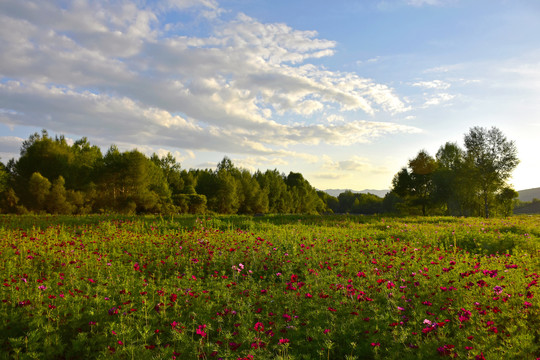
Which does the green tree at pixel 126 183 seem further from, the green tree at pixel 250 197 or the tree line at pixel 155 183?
the green tree at pixel 250 197

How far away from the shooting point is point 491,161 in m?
32.0

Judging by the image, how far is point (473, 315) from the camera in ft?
13.6

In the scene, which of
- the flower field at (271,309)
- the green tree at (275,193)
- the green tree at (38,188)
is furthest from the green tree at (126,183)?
the flower field at (271,309)

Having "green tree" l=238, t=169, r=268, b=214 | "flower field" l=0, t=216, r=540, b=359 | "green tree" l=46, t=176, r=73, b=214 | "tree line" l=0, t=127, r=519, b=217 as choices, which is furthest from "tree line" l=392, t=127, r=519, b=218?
"green tree" l=46, t=176, r=73, b=214

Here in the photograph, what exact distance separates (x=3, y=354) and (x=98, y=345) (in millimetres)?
1025

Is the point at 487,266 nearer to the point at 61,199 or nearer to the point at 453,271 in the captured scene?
the point at 453,271

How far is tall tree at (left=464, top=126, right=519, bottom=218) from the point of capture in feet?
104

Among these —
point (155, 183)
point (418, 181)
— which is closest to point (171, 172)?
point (155, 183)

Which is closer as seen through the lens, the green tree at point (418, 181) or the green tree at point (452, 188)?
the green tree at point (452, 188)

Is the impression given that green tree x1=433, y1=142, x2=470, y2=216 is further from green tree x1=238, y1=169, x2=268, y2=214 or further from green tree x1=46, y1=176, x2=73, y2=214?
green tree x1=46, y1=176, x2=73, y2=214

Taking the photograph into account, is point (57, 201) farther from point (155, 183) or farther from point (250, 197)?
point (250, 197)

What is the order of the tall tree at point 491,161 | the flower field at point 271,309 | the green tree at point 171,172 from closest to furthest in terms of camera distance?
the flower field at point 271,309, the tall tree at point 491,161, the green tree at point 171,172

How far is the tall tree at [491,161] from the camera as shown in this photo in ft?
104

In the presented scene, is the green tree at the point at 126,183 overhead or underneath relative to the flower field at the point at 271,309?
overhead
